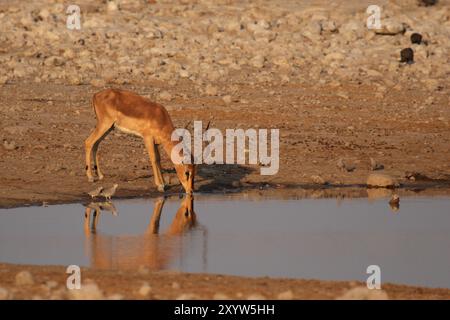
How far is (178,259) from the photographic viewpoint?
1005cm

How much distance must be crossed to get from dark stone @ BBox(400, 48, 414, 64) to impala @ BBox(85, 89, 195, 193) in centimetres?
859

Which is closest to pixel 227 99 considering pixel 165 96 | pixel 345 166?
pixel 165 96

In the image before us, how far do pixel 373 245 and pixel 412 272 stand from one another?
1131 millimetres

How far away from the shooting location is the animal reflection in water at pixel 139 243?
32.3 ft

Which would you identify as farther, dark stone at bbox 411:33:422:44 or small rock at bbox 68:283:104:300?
dark stone at bbox 411:33:422:44

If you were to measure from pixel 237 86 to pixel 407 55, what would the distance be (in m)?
3.58

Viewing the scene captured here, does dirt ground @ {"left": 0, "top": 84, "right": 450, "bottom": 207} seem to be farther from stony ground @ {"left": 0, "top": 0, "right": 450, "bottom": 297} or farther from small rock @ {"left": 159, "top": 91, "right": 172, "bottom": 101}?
small rock @ {"left": 159, "top": 91, "right": 172, "bottom": 101}

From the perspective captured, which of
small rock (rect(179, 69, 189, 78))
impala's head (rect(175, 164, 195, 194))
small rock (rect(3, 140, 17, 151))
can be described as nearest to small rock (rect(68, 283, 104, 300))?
impala's head (rect(175, 164, 195, 194))

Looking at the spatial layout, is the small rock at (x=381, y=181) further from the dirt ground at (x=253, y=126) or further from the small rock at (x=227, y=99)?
the small rock at (x=227, y=99)

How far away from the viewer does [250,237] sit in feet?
36.9

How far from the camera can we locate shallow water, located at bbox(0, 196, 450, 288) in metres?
9.88

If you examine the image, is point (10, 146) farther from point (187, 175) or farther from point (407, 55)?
point (407, 55)
